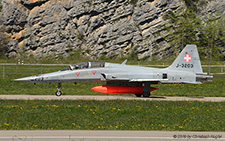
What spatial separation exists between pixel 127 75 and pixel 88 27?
2308 inches

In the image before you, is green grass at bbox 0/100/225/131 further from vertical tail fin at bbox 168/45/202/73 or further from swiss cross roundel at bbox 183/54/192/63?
swiss cross roundel at bbox 183/54/192/63

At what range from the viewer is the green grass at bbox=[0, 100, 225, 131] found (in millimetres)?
13633

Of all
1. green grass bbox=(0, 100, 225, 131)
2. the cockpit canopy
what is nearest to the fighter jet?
the cockpit canopy

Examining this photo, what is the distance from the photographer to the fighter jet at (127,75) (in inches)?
986
